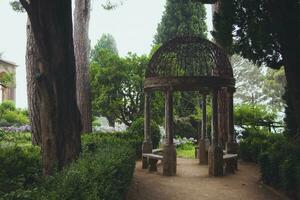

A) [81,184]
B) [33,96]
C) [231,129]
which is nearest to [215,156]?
[231,129]

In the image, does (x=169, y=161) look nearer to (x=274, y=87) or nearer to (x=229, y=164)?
(x=229, y=164)

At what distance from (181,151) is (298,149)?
9.13 m

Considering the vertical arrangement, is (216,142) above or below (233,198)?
above

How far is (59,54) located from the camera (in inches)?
239

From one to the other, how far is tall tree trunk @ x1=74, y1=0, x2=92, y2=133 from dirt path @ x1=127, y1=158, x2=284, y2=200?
4631 mm

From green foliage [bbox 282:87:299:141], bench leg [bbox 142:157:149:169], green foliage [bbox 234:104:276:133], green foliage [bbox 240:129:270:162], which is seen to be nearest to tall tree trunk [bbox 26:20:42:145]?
bench leg [bbox 142:157:149:169]

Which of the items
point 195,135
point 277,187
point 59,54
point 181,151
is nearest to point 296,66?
point 277,187

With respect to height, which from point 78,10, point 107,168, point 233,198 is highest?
point 78,10

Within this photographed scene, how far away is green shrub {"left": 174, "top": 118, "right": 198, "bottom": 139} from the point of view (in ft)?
64.7

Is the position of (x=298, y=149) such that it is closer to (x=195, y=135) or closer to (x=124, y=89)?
(x=124, y=89)

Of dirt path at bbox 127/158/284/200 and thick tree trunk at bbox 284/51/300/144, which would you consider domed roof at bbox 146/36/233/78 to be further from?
thick tree trunk at bbox 284/51/300/144

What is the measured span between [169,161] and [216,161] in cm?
118

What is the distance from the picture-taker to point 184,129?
19.8 meters

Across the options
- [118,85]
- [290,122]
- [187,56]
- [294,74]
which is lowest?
[290,122]
